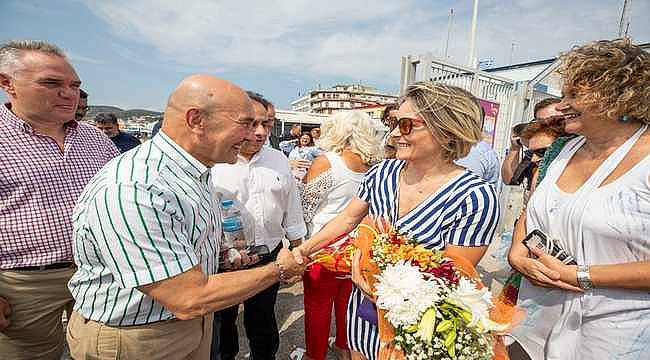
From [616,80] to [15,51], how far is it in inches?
132

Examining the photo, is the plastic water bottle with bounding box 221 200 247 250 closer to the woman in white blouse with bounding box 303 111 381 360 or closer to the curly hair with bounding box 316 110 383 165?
the woman in white blouse with bounding box 303 111 381 360

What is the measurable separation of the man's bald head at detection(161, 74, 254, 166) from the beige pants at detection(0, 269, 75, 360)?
141 cm

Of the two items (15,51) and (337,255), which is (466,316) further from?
(15,51)

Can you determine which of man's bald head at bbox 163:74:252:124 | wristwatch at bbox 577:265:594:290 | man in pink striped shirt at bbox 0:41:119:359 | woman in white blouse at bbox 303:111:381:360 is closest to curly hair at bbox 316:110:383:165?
woman in white blouse at bbox 303:111:381:360

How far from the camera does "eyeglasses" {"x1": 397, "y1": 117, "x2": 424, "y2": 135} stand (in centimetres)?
179

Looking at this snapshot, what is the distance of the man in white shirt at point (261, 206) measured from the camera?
8.68 feet

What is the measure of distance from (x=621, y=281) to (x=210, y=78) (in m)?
2.07

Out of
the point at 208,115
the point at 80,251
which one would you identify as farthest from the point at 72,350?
the point at 208,115

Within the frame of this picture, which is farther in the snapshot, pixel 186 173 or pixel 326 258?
pixel 326 258

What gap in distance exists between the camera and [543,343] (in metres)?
1.82

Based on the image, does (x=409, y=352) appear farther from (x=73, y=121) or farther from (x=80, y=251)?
(x=73, y=121)

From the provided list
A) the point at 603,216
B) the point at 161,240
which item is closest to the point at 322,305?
the point at 161,240

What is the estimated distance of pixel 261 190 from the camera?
270 centimetres

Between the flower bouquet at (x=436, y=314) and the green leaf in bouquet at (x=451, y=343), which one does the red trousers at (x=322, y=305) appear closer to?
the flower bouquet at (x=436, y=314)
